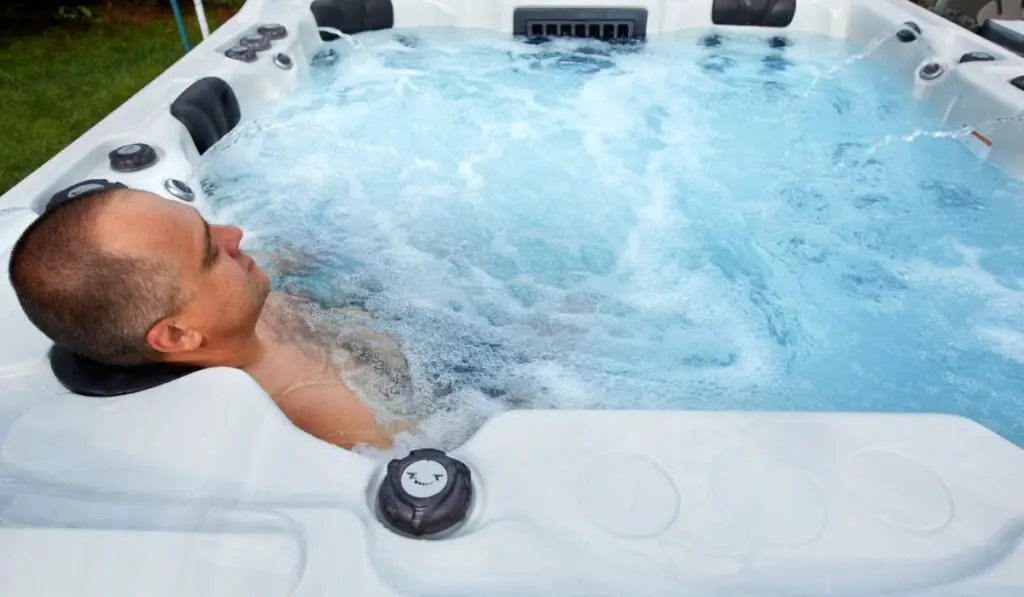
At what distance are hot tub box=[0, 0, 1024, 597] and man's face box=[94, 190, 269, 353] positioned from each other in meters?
0.13

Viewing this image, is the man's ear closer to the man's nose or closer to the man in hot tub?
the man in hot tub

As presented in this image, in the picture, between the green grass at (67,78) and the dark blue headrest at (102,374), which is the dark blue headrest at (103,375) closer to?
the dark blue headrest at (102,374)

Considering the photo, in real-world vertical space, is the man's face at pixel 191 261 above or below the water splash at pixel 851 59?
above

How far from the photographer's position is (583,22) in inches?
124

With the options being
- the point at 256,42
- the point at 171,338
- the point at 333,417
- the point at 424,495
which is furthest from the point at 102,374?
the point at 256,42

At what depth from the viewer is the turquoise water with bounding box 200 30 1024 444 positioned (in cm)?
162

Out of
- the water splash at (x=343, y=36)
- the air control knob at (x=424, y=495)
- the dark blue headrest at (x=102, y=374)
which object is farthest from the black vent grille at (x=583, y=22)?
the air control knob at (x=424, y=495)

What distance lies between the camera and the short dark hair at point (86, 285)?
40.3 inches

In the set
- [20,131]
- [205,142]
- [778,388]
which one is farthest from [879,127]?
[20,131]

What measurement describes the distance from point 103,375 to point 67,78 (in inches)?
136

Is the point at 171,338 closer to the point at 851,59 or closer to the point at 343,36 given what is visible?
the point at 343,36

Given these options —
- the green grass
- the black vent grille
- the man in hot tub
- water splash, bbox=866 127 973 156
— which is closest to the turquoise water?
water splash, bbox=866 127 973 156

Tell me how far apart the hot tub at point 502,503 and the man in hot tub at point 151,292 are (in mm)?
107

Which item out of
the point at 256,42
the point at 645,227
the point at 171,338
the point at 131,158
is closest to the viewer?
the point at 171,338
